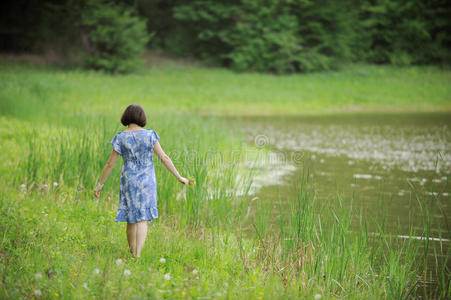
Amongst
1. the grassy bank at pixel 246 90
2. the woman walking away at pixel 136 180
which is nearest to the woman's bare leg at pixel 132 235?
the woman walking away at pixel 136 180

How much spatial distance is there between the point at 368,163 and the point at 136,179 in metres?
8.63

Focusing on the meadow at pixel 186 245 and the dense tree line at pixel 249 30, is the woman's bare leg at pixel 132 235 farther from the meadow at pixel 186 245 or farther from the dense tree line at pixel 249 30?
the dense tree line at pixel 249 30

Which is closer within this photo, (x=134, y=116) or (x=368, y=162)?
(x=134, y=116)

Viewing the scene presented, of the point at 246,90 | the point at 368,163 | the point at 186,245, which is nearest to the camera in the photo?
the point at 186,245

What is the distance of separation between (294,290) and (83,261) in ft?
6.12

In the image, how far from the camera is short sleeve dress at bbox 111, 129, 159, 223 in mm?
4355

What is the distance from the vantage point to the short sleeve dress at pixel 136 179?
436cm

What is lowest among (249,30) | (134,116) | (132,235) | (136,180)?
(132,235)

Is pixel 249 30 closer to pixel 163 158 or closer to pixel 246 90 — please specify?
pixel 246 90

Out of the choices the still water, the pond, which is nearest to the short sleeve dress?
the still water

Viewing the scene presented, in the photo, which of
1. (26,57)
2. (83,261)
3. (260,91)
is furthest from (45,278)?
(26,57)

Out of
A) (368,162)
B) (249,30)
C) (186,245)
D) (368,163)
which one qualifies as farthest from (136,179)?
(249,30)

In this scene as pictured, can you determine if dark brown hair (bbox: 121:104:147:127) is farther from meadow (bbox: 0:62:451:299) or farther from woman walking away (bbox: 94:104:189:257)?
meadow (bbox: 0:62:451:299)

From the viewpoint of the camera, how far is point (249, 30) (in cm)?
3709
